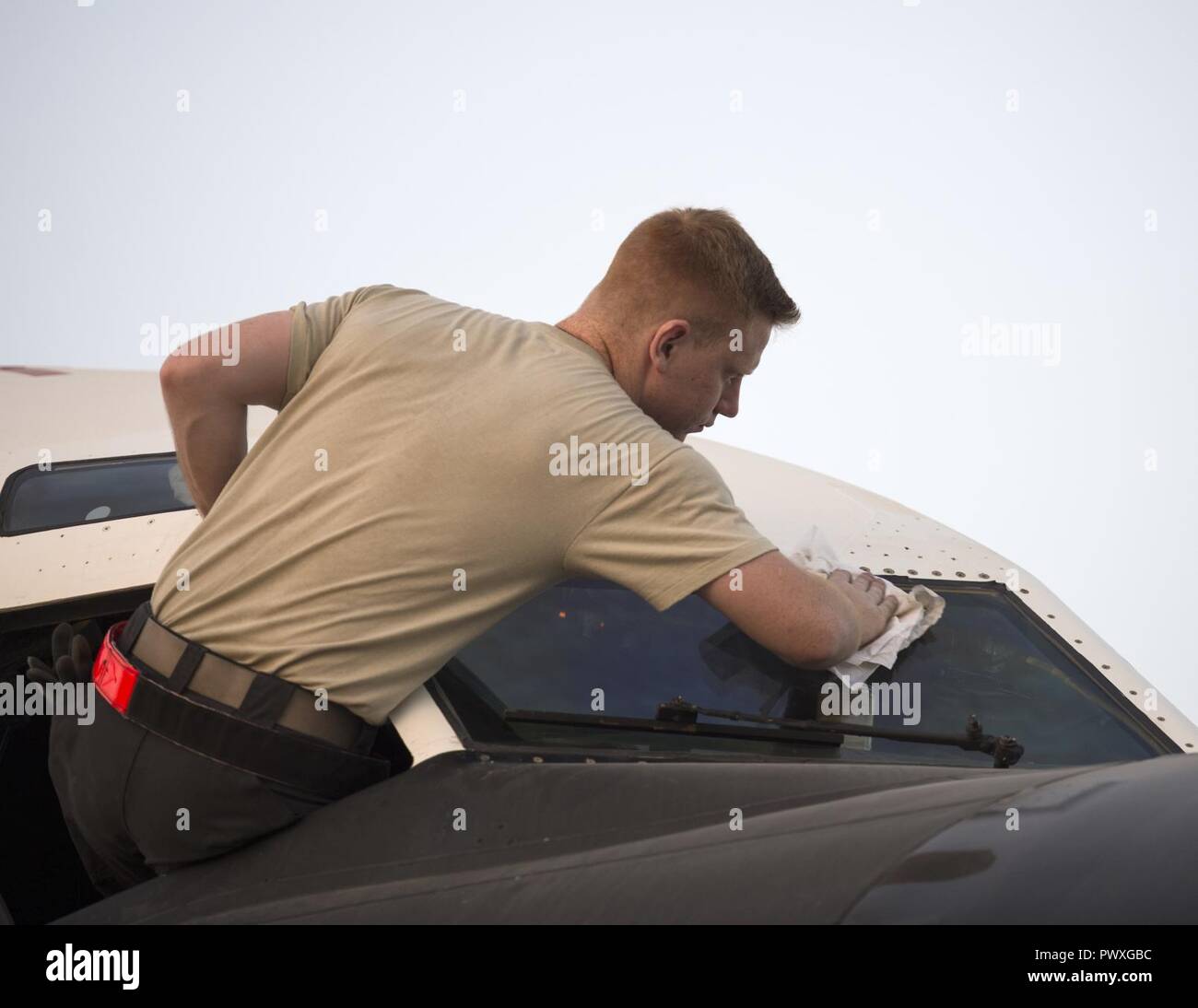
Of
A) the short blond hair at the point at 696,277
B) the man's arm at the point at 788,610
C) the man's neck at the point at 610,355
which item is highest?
the short blond hair at the point at 696,277

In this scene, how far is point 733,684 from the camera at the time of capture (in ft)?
10.3

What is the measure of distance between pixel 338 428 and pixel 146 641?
65cm

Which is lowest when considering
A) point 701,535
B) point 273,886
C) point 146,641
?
point 273,886

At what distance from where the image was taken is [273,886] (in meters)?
2.58

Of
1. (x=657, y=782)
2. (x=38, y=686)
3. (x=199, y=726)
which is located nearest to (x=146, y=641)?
(x=199, y=726)

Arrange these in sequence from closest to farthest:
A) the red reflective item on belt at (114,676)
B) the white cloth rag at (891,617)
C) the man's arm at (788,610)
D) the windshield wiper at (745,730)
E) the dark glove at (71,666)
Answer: the man's arm at (788,610)
the red reflective item on belt at (114,676)
the windshield wiper at (745,730)
the white cloth rag at (891,617)
the dark glove at (71,666)

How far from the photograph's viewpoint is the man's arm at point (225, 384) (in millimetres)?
3072

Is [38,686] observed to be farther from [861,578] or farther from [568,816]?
[861,578]

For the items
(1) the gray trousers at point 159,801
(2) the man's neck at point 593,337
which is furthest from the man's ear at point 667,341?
(1) the gray trousers at point 159,801

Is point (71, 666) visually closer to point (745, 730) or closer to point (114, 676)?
point (114, 676)

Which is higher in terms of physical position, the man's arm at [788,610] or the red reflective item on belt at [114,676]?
the man's arm at [788,610]

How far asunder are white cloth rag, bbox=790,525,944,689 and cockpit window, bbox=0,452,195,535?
209 cm

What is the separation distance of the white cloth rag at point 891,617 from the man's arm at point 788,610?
16 cm

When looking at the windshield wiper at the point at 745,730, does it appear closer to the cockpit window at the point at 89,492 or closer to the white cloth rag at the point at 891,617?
the white cloth rag at the point at 891,617
